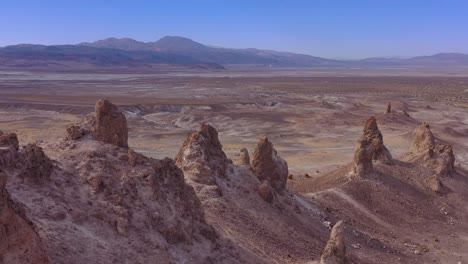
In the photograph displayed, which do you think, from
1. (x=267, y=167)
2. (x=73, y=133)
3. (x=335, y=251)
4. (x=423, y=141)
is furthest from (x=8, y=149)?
(x=423, y=141)

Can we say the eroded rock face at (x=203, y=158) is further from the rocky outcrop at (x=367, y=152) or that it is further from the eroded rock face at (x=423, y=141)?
the eroded rock face at (x=423, y=141)

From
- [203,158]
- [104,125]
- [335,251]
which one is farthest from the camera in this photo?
[203,158]

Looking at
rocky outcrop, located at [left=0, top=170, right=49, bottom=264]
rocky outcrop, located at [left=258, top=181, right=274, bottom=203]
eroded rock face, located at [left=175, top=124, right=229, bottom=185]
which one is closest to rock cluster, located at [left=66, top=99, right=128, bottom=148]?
eroded rock face, located at [left=175, top=124, right=229, bottom=185]

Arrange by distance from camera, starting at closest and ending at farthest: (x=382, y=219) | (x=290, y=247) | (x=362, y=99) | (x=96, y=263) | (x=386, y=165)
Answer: (x=96, y=263) < (x=290, y=247) < (x=382, y=219) < (x=386, y=165) < (x=362, y=99)

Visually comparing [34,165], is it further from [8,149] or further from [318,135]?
[318,135]

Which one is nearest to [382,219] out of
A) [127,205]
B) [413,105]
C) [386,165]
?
[386,165]

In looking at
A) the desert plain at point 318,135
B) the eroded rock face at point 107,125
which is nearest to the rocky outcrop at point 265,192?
the desert plain at point 318,135

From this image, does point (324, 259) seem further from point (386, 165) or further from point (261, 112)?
point (261, 112)
